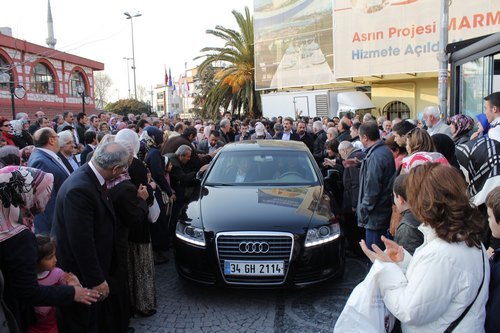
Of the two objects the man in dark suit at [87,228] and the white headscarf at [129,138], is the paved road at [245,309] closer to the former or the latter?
the man in dark suit at [87,228]

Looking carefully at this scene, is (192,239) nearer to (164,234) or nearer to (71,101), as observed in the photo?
(164,234)

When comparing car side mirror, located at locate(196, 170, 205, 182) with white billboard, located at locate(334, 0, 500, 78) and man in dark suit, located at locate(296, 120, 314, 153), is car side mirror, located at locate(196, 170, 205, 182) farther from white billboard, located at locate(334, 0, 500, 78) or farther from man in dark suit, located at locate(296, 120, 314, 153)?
white billboard, located at locate(334, 0, 500, 78)

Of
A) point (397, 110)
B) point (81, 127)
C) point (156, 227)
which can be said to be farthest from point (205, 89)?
point (156, 227)

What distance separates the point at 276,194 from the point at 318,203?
1.65 feet

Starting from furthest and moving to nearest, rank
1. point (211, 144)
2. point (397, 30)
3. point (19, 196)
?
point (397, 30) → point (211, 144) → point (19, 196)

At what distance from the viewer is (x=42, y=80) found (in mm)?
31516

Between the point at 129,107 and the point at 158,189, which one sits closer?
the point at 158,189

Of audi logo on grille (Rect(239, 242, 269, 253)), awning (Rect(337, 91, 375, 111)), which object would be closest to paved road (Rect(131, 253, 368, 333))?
audi logo on grille (Rect(239, 242, 269, 253))

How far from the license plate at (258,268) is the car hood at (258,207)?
0.33 meters

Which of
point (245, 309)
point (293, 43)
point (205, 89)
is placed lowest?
point (245, 309)

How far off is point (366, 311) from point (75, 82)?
126 feet

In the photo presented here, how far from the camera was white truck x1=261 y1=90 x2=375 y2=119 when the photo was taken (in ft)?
64.8

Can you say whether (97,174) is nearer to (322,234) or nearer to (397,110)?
(322,234)

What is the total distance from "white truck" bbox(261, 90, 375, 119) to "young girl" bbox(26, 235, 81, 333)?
17811mm
